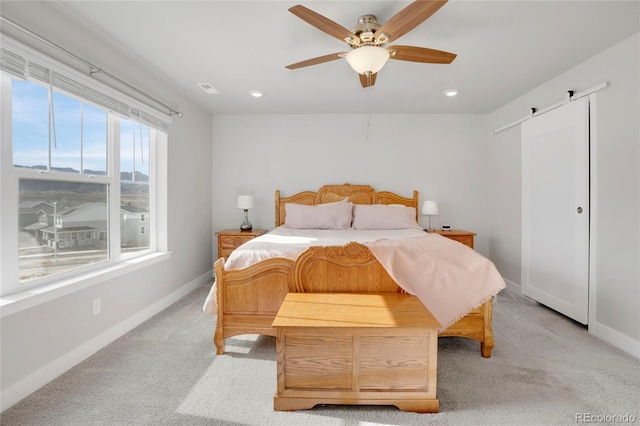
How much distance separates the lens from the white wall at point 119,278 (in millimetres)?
1724

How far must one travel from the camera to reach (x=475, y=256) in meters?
2.25

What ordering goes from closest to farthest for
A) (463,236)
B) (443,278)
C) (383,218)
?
(443,278), (383,218), (463,236)

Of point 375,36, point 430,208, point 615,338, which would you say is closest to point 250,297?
point 375,36

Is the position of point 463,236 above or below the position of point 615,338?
above

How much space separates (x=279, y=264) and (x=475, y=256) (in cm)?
147

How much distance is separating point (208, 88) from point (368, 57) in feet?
7.13

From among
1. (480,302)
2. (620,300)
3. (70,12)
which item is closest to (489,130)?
(620,300)

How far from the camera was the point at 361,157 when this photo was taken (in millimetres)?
4391

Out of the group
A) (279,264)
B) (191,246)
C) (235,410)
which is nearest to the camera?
(235,410)

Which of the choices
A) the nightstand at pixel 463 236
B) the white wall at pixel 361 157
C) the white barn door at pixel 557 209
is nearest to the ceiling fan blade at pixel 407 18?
the white barn door at pixel 557 209

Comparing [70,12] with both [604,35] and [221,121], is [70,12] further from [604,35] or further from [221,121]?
[604,35]

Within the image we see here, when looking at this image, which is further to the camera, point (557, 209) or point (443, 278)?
point (557, 209)

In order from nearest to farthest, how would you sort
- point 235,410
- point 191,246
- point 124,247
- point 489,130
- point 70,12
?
point 235,410 < point 70,12 < point 124,247 < point 191,246 < point 489,130

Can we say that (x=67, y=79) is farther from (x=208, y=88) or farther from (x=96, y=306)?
(x=96, y=306)
